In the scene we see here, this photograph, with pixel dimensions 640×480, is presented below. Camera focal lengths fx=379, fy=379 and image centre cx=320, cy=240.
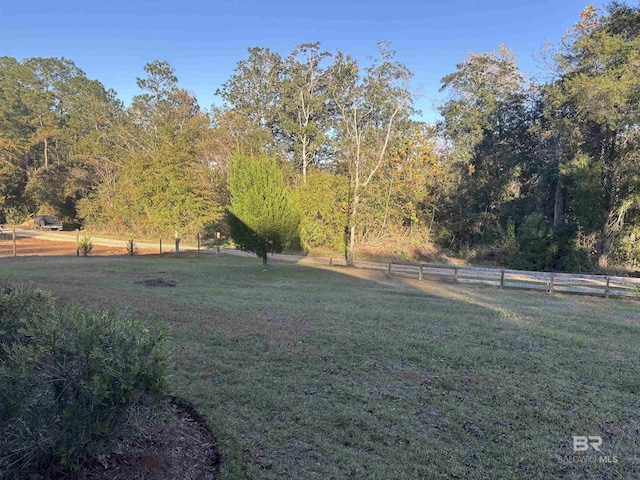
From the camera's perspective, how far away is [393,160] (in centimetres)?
2377

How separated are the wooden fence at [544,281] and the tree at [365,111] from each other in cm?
406

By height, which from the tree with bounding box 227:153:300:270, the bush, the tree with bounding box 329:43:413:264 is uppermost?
the tree with bounding box 329:43:413:264

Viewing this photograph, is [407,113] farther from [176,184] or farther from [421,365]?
[421,365]

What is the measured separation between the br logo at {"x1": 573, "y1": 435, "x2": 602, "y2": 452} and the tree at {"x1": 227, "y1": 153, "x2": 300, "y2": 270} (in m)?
10.4

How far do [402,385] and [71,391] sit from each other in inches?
114

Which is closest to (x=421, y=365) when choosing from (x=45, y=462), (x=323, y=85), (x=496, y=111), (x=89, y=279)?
(x=45, y=462)

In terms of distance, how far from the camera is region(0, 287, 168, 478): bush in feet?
6.32

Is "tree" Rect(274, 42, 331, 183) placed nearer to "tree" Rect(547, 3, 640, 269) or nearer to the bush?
Result: "tree" Rect(547, 3, 640, 269)

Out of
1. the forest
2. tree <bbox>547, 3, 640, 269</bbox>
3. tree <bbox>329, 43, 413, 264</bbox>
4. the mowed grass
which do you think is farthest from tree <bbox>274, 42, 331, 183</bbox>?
the mowed grass

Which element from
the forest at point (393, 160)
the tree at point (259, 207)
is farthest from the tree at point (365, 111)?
the tree at point (259, 207)

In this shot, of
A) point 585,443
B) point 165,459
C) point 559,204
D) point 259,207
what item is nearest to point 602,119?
point 559,204

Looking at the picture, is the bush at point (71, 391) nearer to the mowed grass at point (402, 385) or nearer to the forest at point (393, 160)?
the mowed grass at point (402, 385)

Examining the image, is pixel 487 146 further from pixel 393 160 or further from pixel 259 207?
pixel 259 207

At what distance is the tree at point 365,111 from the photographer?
1802cm
